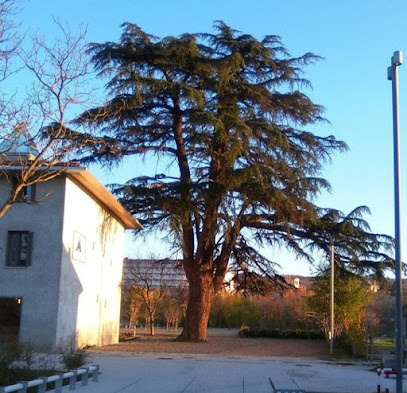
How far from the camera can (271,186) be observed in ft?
109

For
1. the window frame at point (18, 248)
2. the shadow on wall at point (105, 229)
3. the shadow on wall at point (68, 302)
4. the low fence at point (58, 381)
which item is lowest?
the low fence at point (58, 381)

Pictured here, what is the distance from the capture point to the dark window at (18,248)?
94.2 feet

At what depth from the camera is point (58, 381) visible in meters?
15.1

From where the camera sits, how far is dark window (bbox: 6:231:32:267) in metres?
28.7

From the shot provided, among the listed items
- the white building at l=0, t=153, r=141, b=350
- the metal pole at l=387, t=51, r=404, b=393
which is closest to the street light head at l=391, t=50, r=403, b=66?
the metal pole at l=387, t=51, r=404, b=393

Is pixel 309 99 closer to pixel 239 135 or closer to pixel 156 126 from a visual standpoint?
pixel 239 135

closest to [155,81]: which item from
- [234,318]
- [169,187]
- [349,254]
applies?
[169,187]

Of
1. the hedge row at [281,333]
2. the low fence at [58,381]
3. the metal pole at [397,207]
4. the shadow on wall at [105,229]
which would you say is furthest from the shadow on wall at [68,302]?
the hedge row at [281,333]

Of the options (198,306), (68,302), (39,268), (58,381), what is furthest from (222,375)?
(198,306)

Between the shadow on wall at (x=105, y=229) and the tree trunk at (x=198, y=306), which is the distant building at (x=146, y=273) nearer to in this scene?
the shadow on wall at (x=105, y=229)

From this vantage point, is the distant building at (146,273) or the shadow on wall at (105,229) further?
the distant building at (146,273)

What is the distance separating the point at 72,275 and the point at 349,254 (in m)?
15.5

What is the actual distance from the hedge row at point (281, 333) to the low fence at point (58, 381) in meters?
32.2

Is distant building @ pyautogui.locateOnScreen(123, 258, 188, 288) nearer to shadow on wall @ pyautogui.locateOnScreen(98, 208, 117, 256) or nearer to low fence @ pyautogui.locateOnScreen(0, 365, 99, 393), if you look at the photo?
shadow on wall @ pyautogui.locateOnScreen(98, 208, 117, 256)
